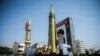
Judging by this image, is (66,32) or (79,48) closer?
(66,32)

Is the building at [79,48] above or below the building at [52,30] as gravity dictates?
below

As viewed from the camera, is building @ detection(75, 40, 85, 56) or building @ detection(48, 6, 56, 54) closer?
building @ detection(48, 6, 56, 54)

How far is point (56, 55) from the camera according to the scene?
7.19 m

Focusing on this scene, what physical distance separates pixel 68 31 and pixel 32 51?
2462 mm

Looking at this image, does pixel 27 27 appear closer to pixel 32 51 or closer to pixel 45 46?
pixel 45 46

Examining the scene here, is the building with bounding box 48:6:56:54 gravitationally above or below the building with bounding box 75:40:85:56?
above

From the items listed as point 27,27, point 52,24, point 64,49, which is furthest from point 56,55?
point 27,27

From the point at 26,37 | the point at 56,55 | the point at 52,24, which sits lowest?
the point at 56,55

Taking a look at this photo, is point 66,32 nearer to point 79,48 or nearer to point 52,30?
point 52,30

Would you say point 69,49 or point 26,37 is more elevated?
point 26,37

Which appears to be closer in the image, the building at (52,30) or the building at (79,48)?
the building at (52,30)

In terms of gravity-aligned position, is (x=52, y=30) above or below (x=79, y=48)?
above

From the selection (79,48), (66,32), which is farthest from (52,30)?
(79,48)

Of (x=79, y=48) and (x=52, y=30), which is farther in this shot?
(x=79, y=48)
